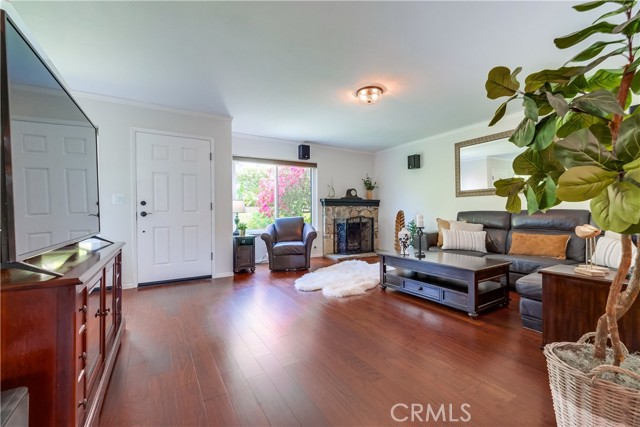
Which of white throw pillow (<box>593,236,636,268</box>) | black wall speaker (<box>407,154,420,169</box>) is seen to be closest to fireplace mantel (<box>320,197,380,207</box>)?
black wall speaker (<box>407,154,420,169</box>)

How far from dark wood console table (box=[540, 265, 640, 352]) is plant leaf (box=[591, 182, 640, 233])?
4.74 ft

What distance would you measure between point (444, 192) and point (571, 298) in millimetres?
3372

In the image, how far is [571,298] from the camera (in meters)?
1.76

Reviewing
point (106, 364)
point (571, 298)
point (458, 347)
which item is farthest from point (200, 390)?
point (571, 298)

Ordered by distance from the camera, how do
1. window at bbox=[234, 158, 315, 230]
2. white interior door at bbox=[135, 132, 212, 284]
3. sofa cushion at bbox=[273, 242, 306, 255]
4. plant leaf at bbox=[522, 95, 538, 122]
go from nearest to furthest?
plant leaf at bbox=[522, 95, 538, 122] → white interior door at bbox=[135, 132, 212, 284] → sofa cushion at bbox=[273, 242, 306, 255] → window at bbox=[234, 158, 315, 230]

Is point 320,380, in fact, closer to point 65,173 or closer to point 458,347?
point 458,347

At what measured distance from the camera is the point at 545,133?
77 cm

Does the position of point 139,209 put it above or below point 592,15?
below

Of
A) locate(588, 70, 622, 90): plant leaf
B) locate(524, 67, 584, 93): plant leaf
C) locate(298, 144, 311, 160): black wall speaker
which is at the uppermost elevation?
locate(298, 144, 311, 160): black wall speaker

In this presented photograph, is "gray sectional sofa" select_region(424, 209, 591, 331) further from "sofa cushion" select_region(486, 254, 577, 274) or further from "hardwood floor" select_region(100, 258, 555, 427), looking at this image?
"hardwood floor" select_region(100, 258, 555, 427)

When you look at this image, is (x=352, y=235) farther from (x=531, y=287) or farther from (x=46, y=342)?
(x=46, y=342)

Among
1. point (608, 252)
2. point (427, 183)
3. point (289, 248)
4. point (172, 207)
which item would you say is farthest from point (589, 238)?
point (172, 207)

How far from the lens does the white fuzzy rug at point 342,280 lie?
319 cm
